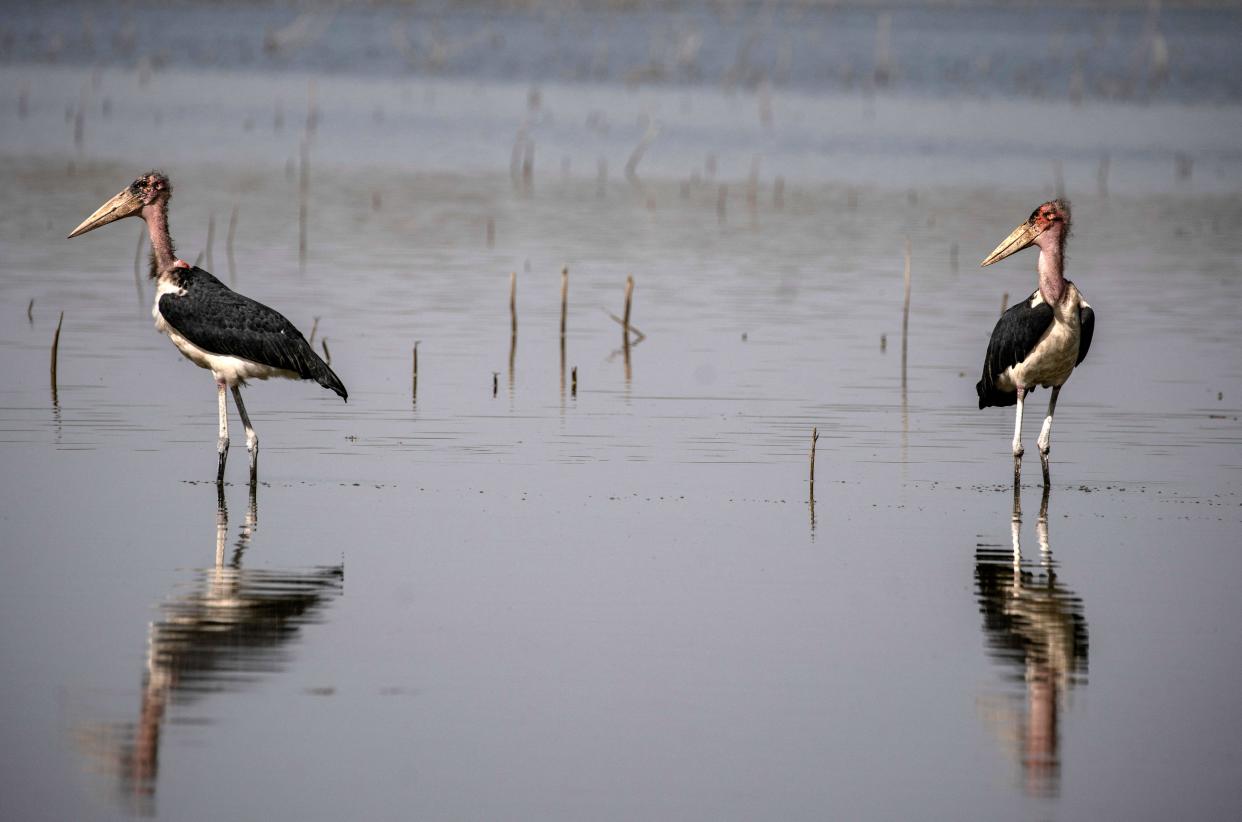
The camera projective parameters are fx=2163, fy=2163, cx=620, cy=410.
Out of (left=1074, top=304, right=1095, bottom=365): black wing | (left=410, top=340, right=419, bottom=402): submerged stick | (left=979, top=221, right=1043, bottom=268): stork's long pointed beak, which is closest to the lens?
(left=1074, top=304, right=1095, bottom=365): black wing

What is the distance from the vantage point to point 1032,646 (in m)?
10.4

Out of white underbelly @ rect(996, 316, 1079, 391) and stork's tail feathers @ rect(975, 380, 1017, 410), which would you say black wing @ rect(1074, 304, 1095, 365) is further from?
stork's tail feathers @ rect(975, 380, 1017, 410)

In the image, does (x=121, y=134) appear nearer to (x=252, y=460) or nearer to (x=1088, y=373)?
(x=1088, y=373)

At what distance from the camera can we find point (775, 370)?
1988 centimetres

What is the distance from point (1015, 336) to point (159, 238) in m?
5.95

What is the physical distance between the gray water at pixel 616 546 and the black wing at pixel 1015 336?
75 cm

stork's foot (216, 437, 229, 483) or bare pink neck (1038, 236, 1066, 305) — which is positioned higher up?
bare pink neck (1038, 236, 1066, 305)

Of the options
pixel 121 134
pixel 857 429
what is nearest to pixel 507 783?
pixel 857 429

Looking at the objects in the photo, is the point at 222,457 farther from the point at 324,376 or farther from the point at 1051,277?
the point at 1051,277

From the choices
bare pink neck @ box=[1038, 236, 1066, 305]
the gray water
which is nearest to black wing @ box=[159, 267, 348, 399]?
the gray water

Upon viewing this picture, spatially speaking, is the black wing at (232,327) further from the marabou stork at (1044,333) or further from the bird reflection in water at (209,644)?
the marabou stork at (1044,333)

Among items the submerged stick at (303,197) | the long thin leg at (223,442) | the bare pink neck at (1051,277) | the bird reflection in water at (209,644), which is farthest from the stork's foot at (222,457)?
the submerged stick at (303,197)

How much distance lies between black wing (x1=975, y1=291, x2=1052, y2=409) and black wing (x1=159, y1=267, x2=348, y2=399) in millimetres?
4794

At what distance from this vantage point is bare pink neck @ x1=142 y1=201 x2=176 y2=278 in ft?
48.2
